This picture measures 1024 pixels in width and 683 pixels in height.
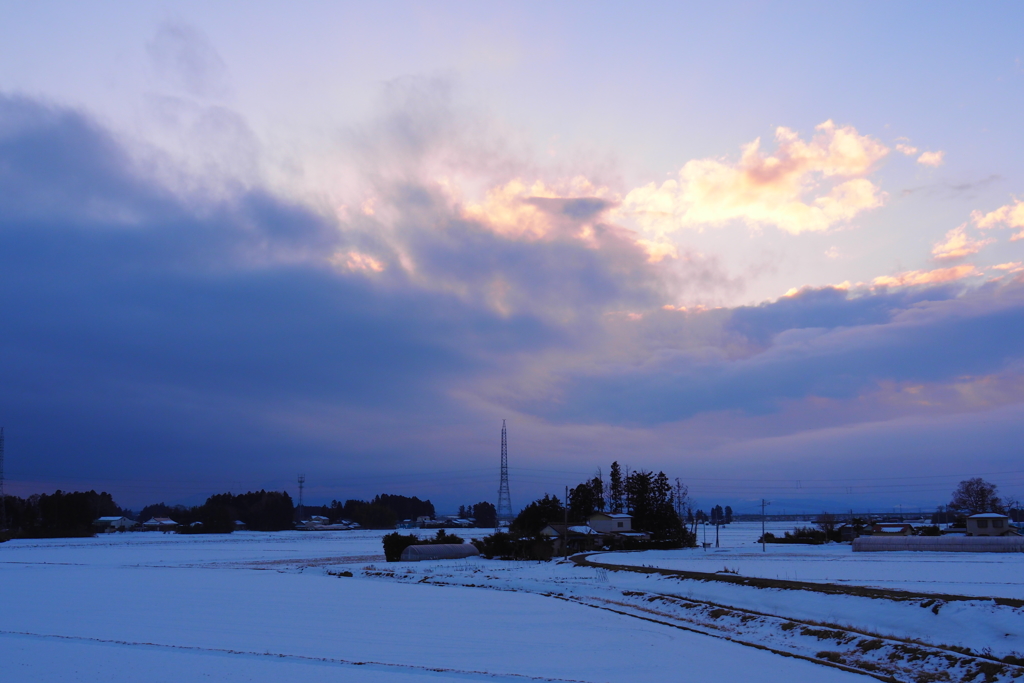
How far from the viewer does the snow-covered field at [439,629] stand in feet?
57.3

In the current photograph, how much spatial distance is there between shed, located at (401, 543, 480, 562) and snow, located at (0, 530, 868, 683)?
2292 centimetres

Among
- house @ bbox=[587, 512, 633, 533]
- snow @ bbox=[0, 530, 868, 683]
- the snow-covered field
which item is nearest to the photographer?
snow @ bbox=[0, 530, 868, 683]

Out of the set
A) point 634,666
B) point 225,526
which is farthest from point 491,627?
point 225,526

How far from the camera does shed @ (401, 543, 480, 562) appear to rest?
61.4 meters

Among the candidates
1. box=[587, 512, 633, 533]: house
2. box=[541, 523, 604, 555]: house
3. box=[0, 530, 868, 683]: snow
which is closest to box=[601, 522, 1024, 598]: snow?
box=[0, 530, 868, 683]: snow

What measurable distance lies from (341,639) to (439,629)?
12.0ft

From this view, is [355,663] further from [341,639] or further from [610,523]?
[610,523]

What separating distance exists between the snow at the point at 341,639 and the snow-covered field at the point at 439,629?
7cm

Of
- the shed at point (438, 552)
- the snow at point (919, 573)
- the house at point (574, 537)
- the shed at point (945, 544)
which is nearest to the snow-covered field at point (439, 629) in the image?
the snow at point (919, 573)

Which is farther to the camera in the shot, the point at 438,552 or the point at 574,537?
the point at 574,537

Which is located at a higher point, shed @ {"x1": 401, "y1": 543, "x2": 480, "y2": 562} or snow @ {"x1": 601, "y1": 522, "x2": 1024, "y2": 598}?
snow @ {"x1": 601, "y1": 522, "x2": 1024, "y2": 598}

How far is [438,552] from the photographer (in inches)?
2505

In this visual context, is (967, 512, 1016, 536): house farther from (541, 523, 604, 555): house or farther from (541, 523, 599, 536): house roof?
(541, 523, 599, 536): house roof

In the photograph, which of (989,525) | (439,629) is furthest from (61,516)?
(989,525)
